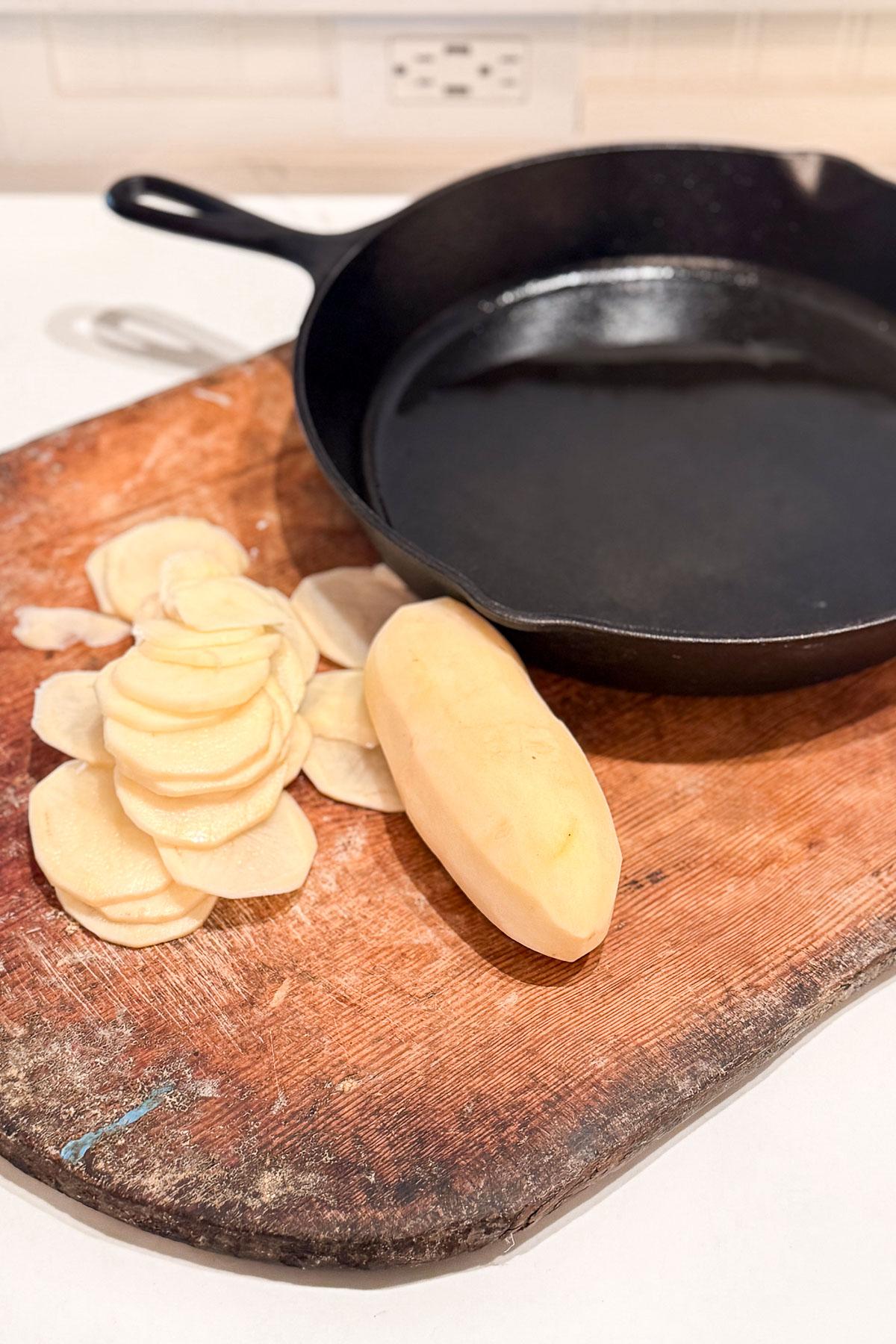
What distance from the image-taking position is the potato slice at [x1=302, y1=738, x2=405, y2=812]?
3.25 feet

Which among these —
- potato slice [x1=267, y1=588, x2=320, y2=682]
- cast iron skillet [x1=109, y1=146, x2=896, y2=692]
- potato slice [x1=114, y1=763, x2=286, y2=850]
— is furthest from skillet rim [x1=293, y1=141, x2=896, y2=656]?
potato slice [x1=114, y1=763, x2=286, y2=850]

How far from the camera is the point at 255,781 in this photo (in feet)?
3.12

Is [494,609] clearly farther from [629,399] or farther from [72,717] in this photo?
[629,399]

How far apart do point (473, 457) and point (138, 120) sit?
0.89 metres

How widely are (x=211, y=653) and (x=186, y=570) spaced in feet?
0.52

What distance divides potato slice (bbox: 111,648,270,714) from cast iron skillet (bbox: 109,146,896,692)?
16 centimetres

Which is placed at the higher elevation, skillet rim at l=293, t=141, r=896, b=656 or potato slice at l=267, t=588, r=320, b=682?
skillet rim at l=293, t=141, r=896, b=656

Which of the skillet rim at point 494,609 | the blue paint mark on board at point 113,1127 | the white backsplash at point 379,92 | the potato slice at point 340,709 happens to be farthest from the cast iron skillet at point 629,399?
the blue paint mark on board at point 113,1127

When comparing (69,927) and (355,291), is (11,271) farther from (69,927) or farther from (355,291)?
(69,927)

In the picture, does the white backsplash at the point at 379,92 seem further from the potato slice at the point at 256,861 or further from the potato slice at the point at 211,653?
the potato slice at the point at 256,861

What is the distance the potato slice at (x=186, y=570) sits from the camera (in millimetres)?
1062

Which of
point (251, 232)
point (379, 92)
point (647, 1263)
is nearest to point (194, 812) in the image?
point (647, 1263)

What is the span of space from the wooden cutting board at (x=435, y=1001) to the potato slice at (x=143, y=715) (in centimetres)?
12

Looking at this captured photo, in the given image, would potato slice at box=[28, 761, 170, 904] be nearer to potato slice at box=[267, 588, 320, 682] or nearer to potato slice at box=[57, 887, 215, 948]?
potato slice at box=[57, 887, 215, 948]
